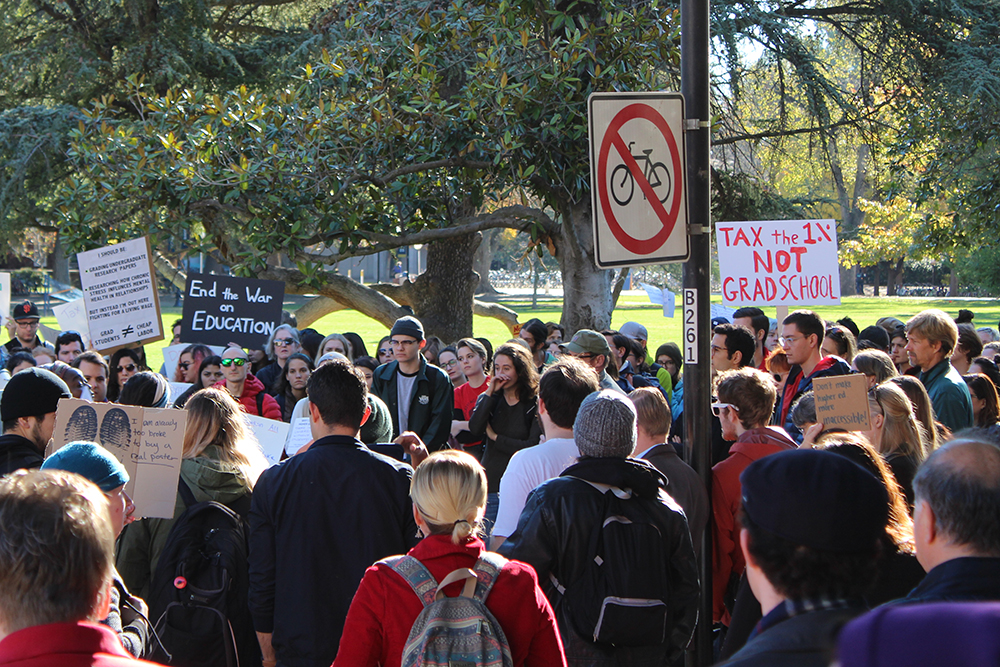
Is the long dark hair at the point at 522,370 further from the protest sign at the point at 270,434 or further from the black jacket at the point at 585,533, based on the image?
the black jacket at the point at 585,533

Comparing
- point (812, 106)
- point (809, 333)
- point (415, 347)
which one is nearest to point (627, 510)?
point (809, 333)

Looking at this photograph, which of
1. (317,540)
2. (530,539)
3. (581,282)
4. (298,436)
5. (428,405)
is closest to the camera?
(530,539)

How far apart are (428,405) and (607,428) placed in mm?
3837

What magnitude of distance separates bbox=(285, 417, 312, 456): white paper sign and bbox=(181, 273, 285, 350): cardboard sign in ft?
11.3

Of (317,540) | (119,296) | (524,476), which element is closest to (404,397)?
(119,296)

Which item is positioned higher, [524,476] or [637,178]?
[637,178]

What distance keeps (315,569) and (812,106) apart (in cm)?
1047

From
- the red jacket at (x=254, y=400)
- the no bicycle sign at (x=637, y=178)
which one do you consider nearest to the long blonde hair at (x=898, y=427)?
the no bicycle sign at (x=637, y=178)

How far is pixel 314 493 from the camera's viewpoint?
3580 millimetres

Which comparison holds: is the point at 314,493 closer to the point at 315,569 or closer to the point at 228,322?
the point at 315,569

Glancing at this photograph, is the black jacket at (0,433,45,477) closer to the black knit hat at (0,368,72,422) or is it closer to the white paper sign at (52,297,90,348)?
the black knit hat at (0,368,72,422)

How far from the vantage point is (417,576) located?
271 centimetres

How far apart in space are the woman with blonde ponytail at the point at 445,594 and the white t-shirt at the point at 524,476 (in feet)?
3.67

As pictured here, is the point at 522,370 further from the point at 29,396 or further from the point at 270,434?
the point at 29,396
